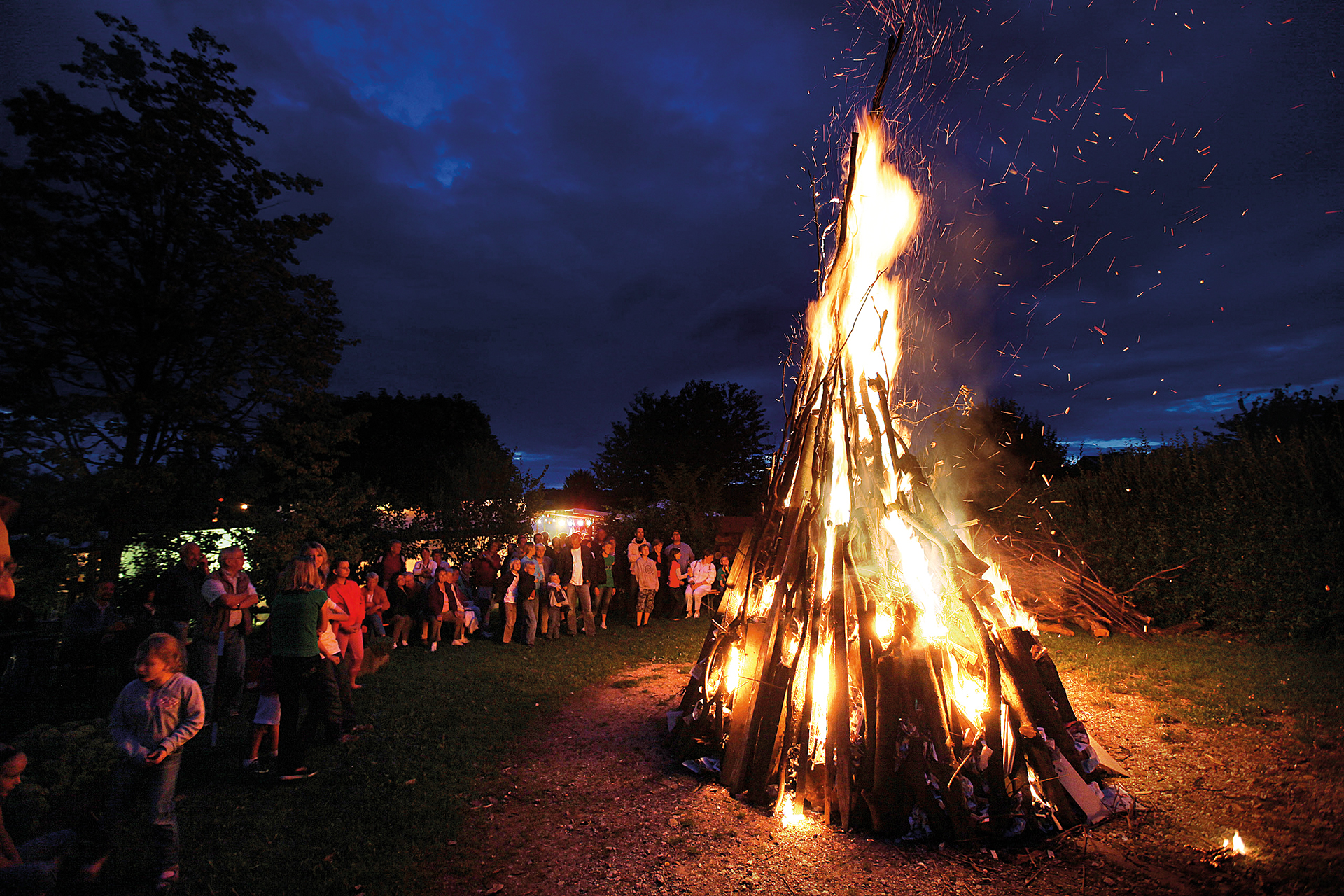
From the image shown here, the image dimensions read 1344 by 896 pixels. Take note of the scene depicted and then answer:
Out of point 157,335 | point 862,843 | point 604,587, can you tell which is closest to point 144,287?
point 157,335

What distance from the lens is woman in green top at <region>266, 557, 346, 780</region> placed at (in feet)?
16.6

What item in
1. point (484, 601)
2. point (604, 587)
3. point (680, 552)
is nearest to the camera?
point (484, 601)

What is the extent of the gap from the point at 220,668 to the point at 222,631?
0.75 m

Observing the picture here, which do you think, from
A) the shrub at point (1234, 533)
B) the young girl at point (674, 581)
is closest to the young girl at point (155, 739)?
the young girl at point (674, 581)

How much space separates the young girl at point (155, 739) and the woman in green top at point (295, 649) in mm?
1433

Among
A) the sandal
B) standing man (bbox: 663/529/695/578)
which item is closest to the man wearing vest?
the sandal

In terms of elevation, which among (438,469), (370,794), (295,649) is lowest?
(370,794)

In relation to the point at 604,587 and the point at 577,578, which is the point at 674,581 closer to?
the point at 604,587

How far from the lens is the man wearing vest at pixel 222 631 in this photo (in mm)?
6102

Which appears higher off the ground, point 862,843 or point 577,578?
point 577,578

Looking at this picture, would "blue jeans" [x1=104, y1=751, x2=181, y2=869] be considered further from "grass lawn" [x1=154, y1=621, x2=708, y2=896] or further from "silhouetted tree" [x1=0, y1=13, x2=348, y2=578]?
"silhouetted tree" [x1=0, y1=13, x2=348, y2=578]

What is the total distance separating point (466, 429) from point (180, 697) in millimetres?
34464

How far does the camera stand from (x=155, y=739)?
3547 mm

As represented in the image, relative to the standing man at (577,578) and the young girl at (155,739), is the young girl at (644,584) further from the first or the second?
the young girl at (155,739)
